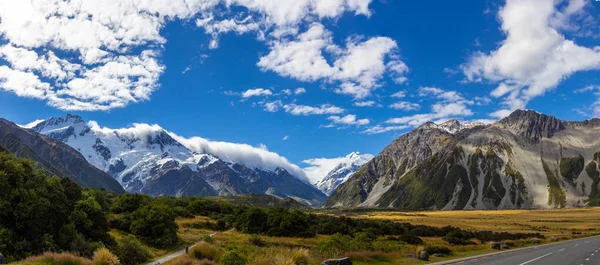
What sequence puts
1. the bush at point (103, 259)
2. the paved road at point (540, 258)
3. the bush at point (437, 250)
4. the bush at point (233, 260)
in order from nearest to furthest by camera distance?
→ the bush at point (103, 259), the bush at point (233, 260), the paved road at point (540, 258), the bush at point (437, 250)

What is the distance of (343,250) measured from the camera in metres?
33.5

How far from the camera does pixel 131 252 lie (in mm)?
37094

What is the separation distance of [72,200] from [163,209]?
16.6 metres

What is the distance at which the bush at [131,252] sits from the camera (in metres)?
35.3

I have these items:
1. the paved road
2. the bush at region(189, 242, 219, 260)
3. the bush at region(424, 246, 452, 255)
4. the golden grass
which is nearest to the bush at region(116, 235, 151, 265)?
the bush at region(189, 242, 219, 260)

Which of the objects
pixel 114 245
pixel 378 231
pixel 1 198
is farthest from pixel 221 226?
pixel 1 198

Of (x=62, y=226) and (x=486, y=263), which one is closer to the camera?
(x=486, y=263)

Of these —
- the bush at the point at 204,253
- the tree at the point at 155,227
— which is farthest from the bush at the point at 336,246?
the tree at the point at 155,227

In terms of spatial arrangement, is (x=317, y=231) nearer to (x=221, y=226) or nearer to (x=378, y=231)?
(x=378, y=231)

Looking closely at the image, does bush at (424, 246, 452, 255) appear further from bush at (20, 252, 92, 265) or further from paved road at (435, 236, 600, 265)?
bush at (20, 252, 92, 265)

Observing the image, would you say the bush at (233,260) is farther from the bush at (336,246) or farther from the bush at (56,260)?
the bush at (336,246)

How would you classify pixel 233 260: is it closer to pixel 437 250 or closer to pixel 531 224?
pixel 437 250

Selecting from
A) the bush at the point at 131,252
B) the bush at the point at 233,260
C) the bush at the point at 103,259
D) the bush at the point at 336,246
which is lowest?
the bush at the point at 131,252

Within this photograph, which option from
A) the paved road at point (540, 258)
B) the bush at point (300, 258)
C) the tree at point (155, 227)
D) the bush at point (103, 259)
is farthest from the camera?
the tree at point (155, 227)
